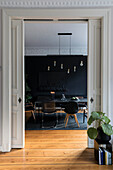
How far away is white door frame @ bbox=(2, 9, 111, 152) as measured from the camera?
120 inches

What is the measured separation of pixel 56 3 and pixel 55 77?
5012 millimetres

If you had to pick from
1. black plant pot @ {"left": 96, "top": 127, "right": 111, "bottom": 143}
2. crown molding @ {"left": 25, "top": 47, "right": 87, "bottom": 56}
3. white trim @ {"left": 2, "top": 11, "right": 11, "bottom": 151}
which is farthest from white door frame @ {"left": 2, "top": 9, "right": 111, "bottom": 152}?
crown molding @ {"left": 25, "top": 47, "right": 87, "bottom": 56}

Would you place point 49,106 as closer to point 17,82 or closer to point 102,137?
point 17,82

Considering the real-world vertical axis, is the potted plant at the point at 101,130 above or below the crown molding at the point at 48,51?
below

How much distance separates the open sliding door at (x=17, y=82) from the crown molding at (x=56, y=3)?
322 mm

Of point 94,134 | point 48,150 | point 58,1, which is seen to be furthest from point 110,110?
point 58,1

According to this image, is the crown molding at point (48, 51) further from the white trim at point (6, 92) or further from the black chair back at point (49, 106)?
the white trim at point (6, 92)

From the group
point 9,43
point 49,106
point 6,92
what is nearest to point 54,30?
point 49,106

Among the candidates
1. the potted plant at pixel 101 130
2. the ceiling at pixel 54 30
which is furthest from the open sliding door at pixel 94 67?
the ceiling at pixel 54 30

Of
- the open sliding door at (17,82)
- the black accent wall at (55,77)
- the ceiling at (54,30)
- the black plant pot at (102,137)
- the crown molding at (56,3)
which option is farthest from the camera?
the black accent wall at (55,77)

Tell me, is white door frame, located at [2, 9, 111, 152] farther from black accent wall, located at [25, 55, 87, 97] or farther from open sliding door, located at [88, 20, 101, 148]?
black accent wall, located at [25, 55, 87, 97]

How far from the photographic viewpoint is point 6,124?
10.1 feet

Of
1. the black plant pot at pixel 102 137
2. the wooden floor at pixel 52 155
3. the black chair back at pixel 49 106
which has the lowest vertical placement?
the wooden floor at pixel 52 155

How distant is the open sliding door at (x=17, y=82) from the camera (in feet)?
10.4
